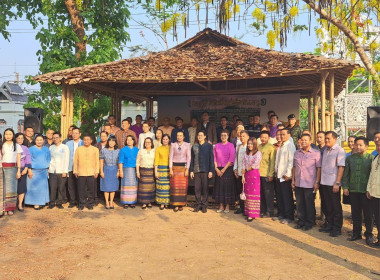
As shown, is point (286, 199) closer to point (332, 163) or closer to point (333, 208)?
point (333, 208)

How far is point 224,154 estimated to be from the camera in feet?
24.4

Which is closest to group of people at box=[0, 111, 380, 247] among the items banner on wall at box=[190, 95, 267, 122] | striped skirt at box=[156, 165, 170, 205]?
striped skirt at box=[156, 165, 170, 205]

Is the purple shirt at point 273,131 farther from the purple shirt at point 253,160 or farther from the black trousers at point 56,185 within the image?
the black trousers at point 56,185

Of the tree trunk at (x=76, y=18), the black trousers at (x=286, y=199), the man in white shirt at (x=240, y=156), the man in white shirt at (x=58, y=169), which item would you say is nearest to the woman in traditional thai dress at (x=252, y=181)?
the man in white shirt at (x=240, y=156)

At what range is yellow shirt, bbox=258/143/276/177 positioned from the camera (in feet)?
22.2

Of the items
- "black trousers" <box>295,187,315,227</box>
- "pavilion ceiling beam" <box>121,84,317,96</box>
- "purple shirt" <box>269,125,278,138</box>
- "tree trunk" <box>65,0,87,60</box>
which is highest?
"tree trunk" <box>65,0,87,60</box>

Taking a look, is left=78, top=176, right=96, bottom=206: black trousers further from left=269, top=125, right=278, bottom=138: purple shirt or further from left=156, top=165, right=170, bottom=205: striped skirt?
left=269, top=125, right=278, bottom=138: purple shirt

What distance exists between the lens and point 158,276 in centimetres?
407

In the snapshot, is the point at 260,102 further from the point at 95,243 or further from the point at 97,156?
the point at 95,243

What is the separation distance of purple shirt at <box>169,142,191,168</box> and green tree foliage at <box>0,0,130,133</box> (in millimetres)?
4811

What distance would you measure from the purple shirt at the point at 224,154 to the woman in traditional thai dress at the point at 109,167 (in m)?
2.20

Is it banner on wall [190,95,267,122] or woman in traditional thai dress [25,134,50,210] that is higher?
banner on wall [190,95,267,122]

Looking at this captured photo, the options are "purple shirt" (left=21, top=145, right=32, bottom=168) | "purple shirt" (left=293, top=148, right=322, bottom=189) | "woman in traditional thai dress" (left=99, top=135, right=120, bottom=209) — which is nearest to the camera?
"purple shirt" (left=293, top=148, right=322, bottom=189)

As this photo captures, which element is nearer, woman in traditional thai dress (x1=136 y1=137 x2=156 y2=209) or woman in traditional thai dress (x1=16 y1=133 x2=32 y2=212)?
woman in traditional thai dress (x1=16 y1=133 x2=32 y2=212)
